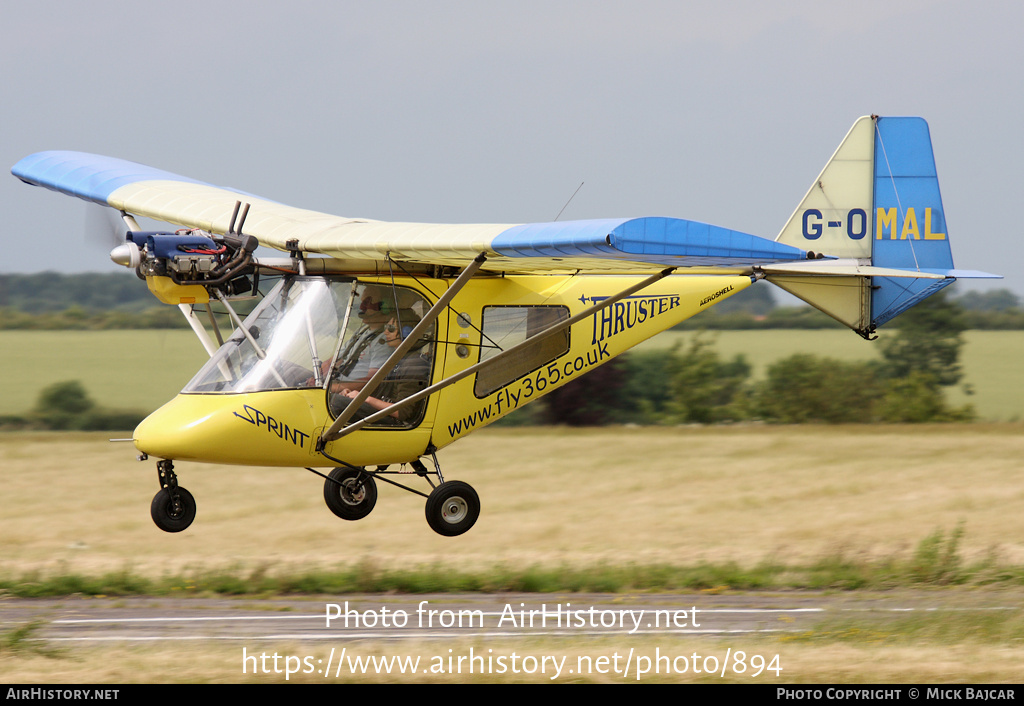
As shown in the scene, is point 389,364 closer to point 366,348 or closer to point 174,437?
point 366,348

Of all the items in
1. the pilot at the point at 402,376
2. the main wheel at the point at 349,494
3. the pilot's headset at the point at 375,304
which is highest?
the pilot's headset at the point at 375,304

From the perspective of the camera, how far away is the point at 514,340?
12602mm

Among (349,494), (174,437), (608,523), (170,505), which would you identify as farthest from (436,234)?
(608,523)

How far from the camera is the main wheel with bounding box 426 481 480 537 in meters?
12.1

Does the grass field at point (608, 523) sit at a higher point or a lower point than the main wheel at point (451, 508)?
lower

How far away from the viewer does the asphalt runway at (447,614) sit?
519 inches

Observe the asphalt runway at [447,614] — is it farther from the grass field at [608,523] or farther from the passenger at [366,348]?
the passenger at [366,348]

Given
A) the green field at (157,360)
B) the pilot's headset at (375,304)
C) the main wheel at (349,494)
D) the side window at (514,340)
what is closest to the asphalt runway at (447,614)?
the main wheel at (349,494)

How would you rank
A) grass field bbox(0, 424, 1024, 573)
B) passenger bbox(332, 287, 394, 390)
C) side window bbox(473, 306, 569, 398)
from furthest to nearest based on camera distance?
grass field bbox(0, 424, 1024, 573), side window bbox(473, 306, 569, 398), passenger bbox(332, 287, 394, 390)

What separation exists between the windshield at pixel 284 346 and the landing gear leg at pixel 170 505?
1.02 meters

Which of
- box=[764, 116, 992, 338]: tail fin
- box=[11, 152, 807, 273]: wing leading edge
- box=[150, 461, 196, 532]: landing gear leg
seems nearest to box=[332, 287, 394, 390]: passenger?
box=[11, 152, 807, 273]: wing leading edge

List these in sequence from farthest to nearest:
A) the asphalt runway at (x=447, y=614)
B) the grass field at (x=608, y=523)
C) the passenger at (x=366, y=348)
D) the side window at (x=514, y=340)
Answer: the asphalt runway at (x=447, y=614), the side window at (x=514, y=340), the grass field at (x=608, y=523), the passenger at (x=366, y=348)

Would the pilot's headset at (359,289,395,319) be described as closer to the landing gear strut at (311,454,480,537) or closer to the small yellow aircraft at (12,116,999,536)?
the small yellow aircraft at (12,116,999,536)

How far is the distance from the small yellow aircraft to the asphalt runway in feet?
5.70
